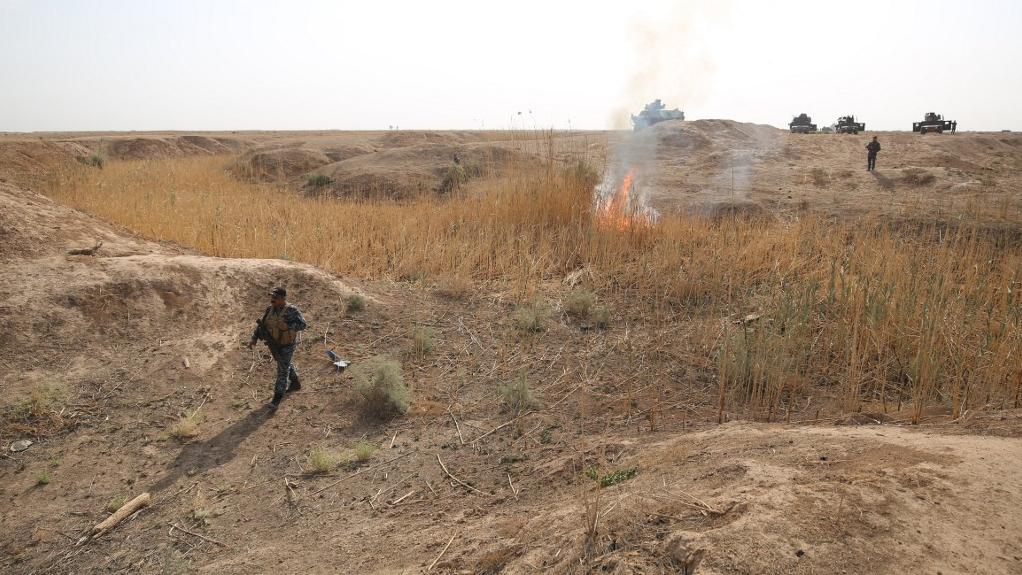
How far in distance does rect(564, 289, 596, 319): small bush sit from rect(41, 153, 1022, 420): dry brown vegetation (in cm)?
59

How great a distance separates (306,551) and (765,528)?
7.17 ft

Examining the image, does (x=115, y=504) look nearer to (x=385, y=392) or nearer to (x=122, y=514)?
(x=122, y=514)

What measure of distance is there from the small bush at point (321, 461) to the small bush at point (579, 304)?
3.04 metres

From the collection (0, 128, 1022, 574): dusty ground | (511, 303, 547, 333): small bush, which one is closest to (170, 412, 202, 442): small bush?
(0, 128, 1022, 574): dusty ground

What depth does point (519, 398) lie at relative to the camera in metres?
4.45

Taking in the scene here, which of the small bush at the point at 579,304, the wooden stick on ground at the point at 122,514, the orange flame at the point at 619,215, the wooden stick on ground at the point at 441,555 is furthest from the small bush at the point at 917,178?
the wooden stick on ground at the point at 122,514

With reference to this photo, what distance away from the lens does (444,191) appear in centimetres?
1352

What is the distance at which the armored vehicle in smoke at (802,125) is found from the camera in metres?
30.5

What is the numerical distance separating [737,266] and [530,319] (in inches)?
104

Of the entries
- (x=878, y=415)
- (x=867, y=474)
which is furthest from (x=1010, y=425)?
(x=867, y=474)

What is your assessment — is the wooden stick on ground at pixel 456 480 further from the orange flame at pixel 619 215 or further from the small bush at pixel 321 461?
the orange flame at pixel 619 215

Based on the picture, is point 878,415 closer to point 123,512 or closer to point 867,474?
point 867,474

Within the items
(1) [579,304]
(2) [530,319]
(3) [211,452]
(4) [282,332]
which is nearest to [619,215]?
(1) [579,304]

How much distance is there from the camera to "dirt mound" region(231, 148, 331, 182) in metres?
16.5
